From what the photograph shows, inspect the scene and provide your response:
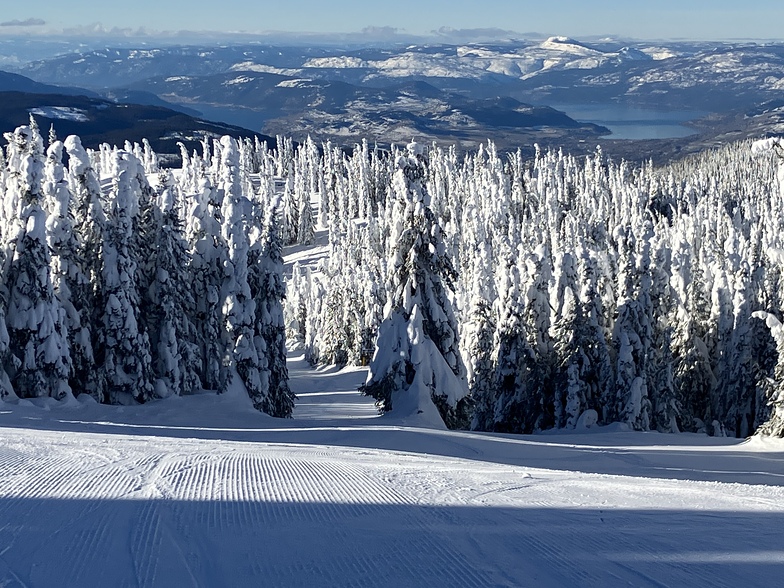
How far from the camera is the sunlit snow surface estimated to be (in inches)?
230

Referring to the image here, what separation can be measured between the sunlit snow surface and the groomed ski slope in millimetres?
22

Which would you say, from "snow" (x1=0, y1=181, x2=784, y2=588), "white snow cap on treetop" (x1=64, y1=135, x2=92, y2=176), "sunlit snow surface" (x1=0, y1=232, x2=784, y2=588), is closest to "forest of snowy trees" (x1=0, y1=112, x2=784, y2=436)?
"white snow cap on treetop" (x1=64, y1=135, x2=92, y2=176)

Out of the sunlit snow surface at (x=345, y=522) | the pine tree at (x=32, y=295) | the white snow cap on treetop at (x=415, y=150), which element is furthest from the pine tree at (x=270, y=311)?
the sunlit snow surface at (x=345, y=522)

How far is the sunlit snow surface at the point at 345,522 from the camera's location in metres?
5.84

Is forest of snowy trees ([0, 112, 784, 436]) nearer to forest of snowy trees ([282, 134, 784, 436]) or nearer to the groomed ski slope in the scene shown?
forest of snowy trees ([282, 134, 784, 436])

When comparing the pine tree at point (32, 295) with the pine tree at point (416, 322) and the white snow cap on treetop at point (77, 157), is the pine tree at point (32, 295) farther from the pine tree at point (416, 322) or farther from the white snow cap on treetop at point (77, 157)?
the pine tree at point (416, 322)

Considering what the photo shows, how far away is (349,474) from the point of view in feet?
33.8

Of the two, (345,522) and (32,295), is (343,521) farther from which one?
(32,295)

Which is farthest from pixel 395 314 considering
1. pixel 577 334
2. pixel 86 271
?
pixel 86 271

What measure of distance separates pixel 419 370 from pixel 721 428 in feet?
50.7

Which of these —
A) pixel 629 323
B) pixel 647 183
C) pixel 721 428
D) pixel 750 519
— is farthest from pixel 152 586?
pixel 647 183

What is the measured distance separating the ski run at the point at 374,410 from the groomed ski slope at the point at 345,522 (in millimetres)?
40

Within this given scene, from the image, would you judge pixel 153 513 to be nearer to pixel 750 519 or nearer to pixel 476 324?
pixel 750 519

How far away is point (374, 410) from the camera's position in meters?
37.1
